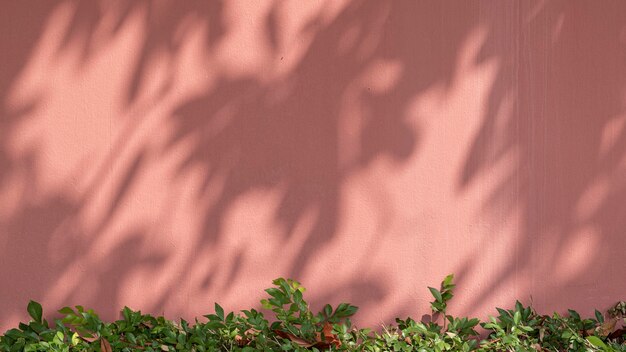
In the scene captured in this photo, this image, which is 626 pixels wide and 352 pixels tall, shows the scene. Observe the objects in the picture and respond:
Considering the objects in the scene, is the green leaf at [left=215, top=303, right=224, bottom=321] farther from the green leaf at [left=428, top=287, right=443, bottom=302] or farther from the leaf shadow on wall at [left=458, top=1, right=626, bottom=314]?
the leaf shadow on wall at [left=458, top=1, right=626, bottom=314]

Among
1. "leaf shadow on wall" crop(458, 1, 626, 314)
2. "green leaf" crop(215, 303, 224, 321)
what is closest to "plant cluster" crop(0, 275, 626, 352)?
"green leaf" crop(215, 303, 224, 321)

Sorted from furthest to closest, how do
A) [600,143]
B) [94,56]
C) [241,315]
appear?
[600,143], [241,315], [94,56]

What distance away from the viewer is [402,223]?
13.0ft

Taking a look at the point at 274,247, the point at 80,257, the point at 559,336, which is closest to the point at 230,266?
the point at 274,247

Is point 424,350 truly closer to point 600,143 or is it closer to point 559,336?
point 559,336

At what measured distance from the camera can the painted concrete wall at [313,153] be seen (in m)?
3.55

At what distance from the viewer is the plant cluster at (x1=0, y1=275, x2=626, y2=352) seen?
11.6ft

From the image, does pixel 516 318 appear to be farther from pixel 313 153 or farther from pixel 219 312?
pixel 219 312

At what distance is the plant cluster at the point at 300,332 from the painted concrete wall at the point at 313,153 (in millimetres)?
81

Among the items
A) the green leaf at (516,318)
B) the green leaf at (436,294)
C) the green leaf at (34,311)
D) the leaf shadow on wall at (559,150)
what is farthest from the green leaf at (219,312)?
the green leaf at (516,318)

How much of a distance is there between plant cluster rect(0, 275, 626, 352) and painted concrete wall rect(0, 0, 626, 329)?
81mm

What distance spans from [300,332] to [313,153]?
0.80m

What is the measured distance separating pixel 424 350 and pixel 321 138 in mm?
1049

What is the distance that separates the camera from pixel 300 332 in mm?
3691
